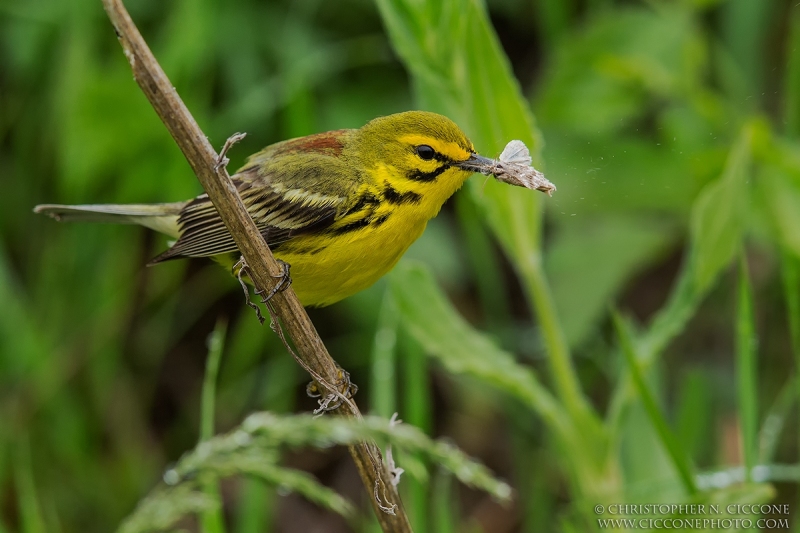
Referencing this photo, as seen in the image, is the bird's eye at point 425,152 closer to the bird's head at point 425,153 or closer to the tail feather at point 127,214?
the bird's head at point 425,153

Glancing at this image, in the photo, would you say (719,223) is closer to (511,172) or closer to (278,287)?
(511,172)

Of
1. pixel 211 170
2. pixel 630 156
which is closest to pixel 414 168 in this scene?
pixel 211 170

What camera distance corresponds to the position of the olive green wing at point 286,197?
254 centimetres

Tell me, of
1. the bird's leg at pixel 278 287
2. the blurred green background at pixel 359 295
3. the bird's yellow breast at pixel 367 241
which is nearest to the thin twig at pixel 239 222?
the bird's leg at pixel 278 287

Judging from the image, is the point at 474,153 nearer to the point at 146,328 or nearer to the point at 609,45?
the point at 609,45

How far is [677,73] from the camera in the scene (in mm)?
3896

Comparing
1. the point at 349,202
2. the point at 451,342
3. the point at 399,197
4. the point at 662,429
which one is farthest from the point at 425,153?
the point at 662,429

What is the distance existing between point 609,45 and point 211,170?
9.00ft

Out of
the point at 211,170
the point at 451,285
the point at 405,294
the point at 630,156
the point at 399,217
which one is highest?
the point at 211,170

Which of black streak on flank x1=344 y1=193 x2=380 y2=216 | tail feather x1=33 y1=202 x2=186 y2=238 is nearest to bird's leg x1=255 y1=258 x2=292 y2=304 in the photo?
black streak on flank x1=344 y1=193 x2=380 y2=216

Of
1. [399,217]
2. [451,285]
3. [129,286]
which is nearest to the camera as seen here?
[399,217]

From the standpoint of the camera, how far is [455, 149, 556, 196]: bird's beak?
2.04 metres

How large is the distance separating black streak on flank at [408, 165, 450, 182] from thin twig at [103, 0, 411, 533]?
2.51ft

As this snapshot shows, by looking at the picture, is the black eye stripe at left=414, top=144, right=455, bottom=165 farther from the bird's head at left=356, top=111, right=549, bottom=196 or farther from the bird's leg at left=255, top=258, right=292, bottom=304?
the bird's leg at left=255, top=258, right=292, bottom=304
